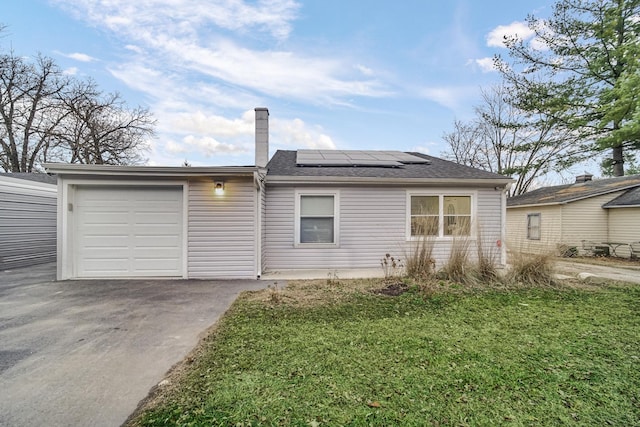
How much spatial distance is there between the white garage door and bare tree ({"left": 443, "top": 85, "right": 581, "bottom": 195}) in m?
17.5

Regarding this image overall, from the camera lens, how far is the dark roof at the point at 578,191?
11.6 m

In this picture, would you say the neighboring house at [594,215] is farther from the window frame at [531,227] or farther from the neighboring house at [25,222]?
the neighboring house at [25,222]

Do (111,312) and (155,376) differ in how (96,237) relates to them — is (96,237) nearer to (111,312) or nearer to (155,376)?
(111,312)

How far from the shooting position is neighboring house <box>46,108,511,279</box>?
609cm

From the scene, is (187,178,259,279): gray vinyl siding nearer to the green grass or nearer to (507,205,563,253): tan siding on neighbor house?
the green grass

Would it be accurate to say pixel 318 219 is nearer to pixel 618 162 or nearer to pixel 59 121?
pixel 618 162

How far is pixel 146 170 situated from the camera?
5.82 m

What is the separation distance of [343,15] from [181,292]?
961cm

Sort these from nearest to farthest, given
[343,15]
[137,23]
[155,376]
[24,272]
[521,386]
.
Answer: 1. [521,386]
2. [155,376]
3. [24,272]
4. [137,23]
5. [343,15]

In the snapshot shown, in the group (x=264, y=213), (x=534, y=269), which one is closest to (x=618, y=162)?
(x=534, y=269)

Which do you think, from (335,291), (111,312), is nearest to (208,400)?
(111,312)

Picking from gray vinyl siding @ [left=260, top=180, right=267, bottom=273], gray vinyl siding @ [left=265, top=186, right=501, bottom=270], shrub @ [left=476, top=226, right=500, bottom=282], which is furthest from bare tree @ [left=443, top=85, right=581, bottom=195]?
gray vinyl siding @ [left=260, top=180, right=267, bottom=273]

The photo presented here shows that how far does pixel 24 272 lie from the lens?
23.6 ft

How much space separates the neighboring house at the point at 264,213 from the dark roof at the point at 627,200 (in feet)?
23.2
